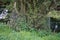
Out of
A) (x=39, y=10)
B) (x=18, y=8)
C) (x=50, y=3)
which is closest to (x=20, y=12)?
(x=18, y=8)

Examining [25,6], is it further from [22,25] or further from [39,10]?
[22,25]

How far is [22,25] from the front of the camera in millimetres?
11469

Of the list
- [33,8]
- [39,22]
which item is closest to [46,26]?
[39,22]

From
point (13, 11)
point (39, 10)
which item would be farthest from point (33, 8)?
point (13, 11)

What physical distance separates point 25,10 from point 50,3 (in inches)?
67.2

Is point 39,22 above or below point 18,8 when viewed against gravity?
below

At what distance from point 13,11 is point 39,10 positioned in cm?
169

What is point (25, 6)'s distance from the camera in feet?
42.5

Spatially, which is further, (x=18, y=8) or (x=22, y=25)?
(x=18, y=8)

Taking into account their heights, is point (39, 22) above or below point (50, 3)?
below

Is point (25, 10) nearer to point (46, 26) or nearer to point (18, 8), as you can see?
point (18, 8)

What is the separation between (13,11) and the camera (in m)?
12.6

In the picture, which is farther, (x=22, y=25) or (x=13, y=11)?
(x=13, y=11)

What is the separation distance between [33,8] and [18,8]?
1014mm
